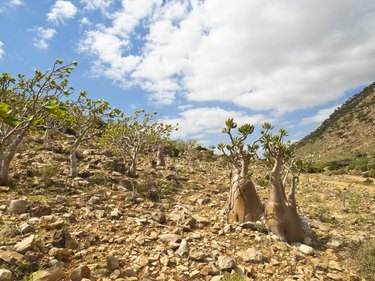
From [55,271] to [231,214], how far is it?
18.0ft

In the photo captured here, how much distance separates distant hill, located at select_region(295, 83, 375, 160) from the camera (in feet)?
175

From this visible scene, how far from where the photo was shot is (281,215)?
812 cm

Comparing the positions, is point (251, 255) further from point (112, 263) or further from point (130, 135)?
point (130, 135)

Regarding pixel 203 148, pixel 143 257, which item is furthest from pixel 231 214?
pixel 203 148

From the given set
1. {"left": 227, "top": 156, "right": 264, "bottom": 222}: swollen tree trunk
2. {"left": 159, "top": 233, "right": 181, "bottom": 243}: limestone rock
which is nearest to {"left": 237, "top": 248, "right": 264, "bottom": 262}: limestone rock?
{"left": 159, "top": 233, "right": 181, "bottom": 243}: limestone rock

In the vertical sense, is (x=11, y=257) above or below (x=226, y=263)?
above

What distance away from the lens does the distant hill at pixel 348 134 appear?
175 feet

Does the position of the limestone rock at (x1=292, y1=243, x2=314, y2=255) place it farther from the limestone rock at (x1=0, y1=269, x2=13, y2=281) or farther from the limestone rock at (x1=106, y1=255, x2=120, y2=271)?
the limestone rock at (x1=0, y1=269, x2=13, y2=281)

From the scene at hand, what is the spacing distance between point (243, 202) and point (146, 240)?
335 cm

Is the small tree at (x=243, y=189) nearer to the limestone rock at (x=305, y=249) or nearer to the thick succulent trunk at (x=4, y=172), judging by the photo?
the limestone rock at (x=305, y=249)

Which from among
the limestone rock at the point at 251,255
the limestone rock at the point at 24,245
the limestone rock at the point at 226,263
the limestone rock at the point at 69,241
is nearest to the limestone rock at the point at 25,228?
the limestone rock at the point at 24,245

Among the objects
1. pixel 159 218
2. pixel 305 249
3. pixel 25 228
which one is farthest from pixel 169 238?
pixel 305 249

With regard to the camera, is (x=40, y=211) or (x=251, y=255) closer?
(x=251, y=255)

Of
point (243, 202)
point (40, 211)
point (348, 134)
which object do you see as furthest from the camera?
point (348, 134)
